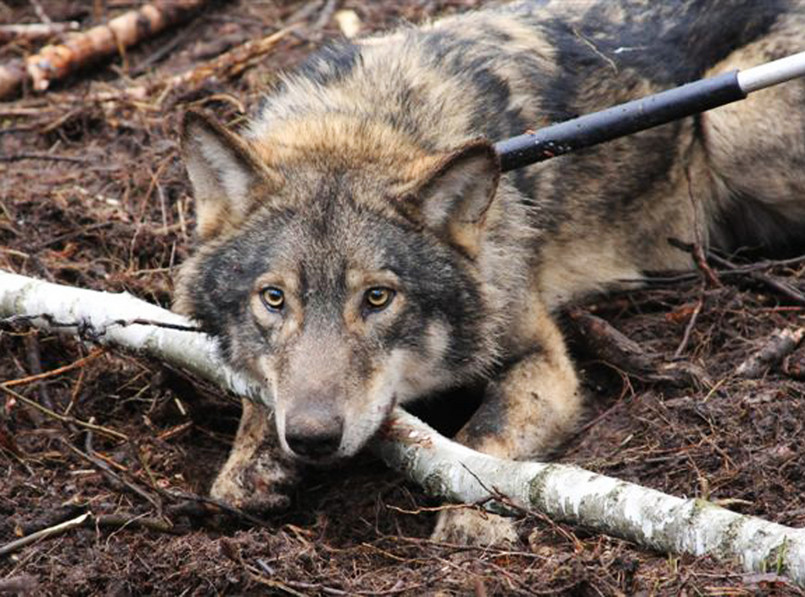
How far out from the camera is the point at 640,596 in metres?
3.67

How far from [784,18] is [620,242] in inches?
58.5

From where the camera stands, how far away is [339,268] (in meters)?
4.59

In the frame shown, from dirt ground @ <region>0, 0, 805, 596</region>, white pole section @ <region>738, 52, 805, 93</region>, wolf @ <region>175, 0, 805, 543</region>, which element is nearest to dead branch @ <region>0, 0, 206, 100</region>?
dirt ground @ <region>0, 0, 805, 596</region>

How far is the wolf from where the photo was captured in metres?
4.62

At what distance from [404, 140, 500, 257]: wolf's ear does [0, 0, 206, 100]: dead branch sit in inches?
183

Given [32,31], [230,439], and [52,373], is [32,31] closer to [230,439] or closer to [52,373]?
[52,373]

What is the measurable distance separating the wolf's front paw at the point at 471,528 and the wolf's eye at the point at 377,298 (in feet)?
2.81

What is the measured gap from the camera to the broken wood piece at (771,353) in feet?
17.3

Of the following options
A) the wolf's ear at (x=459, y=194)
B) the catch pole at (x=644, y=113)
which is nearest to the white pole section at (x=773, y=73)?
the catch pole at (x=644, y=113)

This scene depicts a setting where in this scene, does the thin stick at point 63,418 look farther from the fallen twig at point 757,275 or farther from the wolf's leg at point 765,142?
the wolf's leg at point 765,142

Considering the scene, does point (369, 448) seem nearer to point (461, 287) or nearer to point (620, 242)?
point (461, 287)

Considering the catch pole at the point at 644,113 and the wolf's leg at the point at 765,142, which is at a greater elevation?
the catch pole at the point at 644,113

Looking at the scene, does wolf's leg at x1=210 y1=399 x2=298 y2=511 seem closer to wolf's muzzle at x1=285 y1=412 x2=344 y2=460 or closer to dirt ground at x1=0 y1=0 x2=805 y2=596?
dirt ground at x1=0 y1=0 x2=805 y2=596

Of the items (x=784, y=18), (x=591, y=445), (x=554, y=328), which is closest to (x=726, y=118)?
(x=784, y=18)
